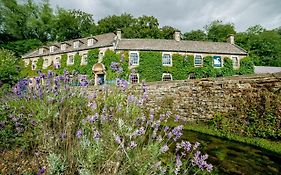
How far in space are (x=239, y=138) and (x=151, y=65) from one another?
1890 centimetres

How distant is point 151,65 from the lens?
26656 millimetres

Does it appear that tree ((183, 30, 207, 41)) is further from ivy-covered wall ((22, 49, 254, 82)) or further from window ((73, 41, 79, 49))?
window ((73, 41, 79, 49))

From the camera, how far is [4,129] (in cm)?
404

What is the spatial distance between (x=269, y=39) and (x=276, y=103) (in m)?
49.9

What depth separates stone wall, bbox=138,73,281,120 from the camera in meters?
8.37

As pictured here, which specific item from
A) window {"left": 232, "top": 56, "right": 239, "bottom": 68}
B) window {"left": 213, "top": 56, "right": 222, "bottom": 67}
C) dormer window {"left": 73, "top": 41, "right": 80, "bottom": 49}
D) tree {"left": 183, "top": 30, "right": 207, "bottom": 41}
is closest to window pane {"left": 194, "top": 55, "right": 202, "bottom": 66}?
window {"left": 213, "top": 56, "right": 222, "bottom": 67}

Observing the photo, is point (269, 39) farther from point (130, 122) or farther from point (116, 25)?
point (130, 122)

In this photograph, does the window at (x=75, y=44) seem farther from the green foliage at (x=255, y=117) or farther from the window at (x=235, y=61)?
the green foliage at (x=255, y=117)

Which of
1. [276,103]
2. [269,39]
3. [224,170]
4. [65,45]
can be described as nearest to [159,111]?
[276,103]

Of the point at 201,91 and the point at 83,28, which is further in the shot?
the point at 83,28

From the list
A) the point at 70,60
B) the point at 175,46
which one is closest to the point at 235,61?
the point at 175,46

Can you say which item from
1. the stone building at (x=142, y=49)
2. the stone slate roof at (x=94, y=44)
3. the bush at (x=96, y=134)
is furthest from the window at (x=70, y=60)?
the bush at (x=96, y=134)

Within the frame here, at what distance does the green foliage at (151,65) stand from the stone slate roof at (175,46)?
749 millimetres

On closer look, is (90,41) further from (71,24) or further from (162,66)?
(71,24)
